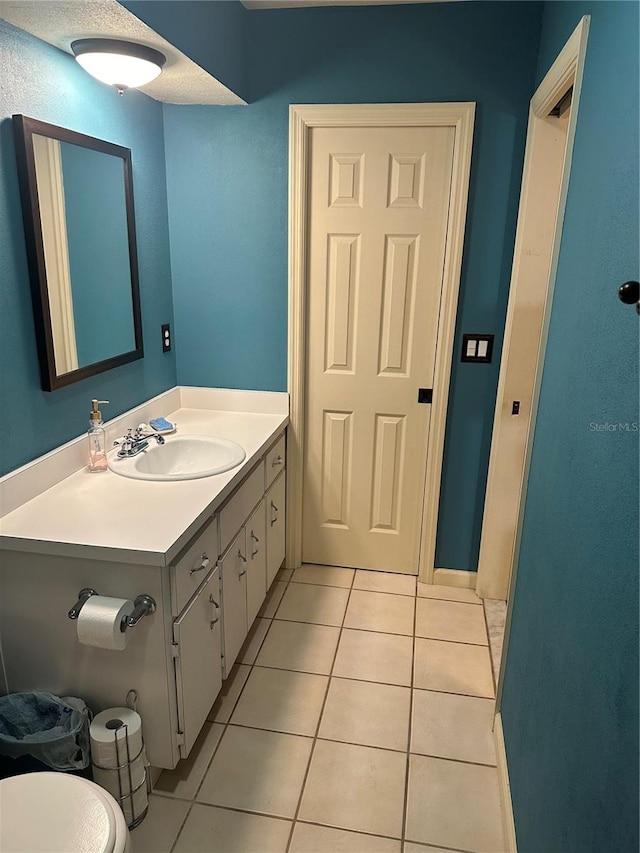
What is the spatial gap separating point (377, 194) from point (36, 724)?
230 cm

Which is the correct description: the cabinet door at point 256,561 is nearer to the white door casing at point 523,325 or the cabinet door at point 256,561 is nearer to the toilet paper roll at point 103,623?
the toilet paper roll at point 103,623

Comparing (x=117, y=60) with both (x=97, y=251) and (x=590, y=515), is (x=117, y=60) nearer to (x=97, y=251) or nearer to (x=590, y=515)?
(x=97, y=251)

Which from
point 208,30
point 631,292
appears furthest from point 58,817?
point 208,30

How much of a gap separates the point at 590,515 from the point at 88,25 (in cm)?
178

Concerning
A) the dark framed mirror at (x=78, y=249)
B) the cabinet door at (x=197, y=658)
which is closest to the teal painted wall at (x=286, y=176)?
the dark framed mirror at (x=78, y=249)

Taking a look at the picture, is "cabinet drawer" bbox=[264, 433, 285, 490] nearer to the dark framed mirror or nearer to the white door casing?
the dark framed mirror

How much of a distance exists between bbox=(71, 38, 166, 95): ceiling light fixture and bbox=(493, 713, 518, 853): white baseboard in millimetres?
2415

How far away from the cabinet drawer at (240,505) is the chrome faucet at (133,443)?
39 centimetres

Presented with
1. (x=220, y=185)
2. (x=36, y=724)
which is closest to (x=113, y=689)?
(x=36, y=724)

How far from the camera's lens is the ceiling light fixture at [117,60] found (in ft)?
5.59

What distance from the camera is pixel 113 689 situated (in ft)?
5.63

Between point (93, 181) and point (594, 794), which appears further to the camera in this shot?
point (93, 181)

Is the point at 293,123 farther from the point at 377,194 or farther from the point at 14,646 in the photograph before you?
the point at 14,646

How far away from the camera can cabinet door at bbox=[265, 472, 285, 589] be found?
2625 mm
